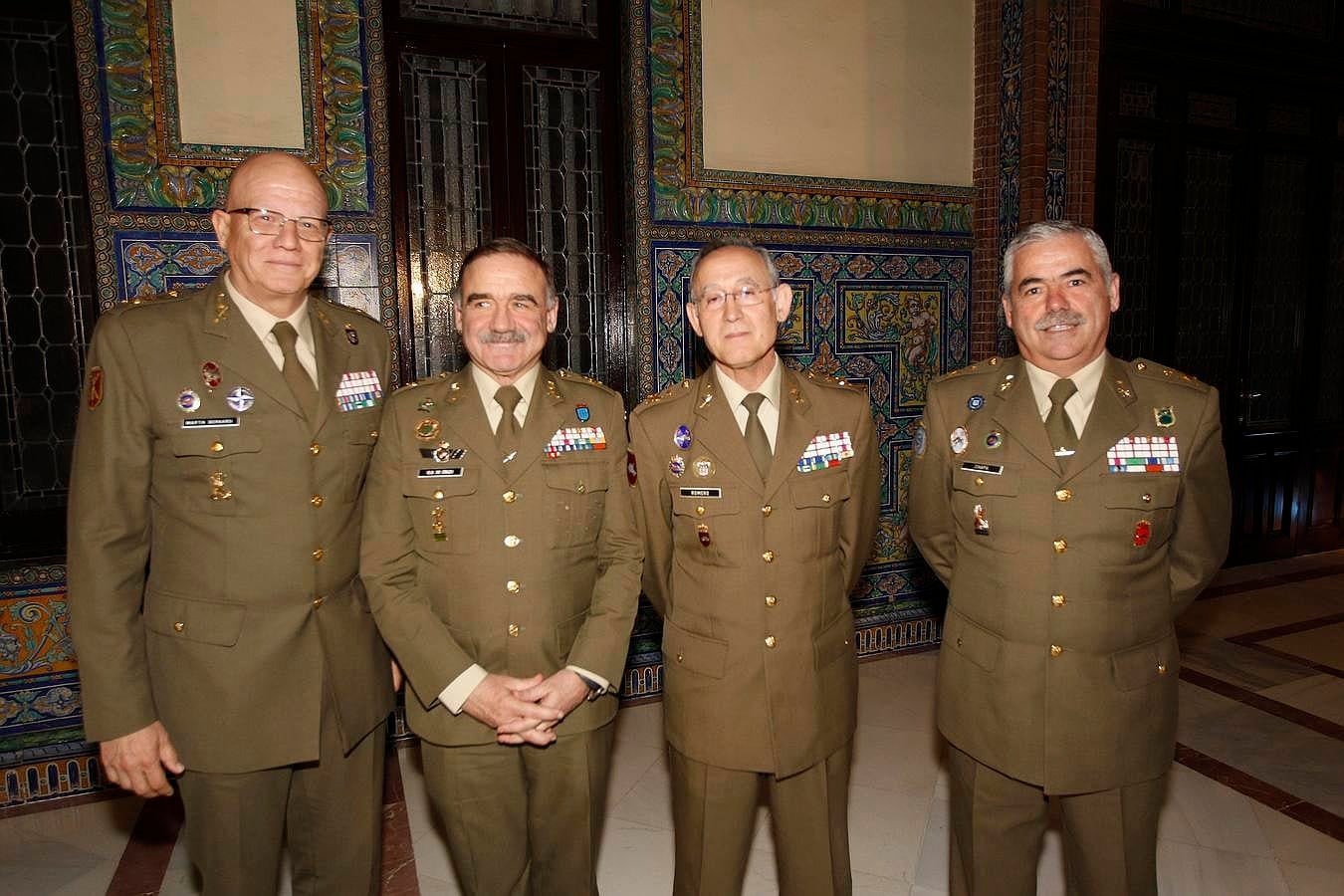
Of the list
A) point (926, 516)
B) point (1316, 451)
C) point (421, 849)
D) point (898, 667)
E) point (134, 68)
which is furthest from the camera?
point (1316, 451)

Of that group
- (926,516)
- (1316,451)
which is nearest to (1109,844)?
(926,516)

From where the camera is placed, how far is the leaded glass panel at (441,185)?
3861 millimetres

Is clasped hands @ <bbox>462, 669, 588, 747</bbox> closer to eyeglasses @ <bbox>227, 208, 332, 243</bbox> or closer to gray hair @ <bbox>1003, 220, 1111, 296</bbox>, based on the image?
eyeglasses @ <bbox>227, 208, 332, 243</bbox>

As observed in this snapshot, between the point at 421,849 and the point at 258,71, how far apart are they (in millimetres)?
3049

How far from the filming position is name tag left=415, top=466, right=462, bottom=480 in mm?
1977

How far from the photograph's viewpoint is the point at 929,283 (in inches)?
184

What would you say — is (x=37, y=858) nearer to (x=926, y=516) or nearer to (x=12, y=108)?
(x=12, y=108)

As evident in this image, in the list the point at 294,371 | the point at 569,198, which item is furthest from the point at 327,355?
the point at 569,198

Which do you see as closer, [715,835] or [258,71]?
[715,835]

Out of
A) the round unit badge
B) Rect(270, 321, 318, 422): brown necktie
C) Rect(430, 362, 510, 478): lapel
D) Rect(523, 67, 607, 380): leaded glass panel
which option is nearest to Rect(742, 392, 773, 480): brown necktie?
the round unit badge

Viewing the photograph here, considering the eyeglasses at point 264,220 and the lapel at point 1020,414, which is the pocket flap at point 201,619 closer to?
the eyeglasses at point 264,220

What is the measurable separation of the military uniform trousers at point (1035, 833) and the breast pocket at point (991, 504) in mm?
546

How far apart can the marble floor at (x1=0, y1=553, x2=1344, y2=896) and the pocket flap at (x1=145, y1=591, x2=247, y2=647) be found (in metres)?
1.31

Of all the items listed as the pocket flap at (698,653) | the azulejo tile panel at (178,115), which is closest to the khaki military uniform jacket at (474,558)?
the pocket flap at (698,653)
